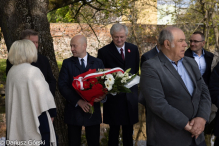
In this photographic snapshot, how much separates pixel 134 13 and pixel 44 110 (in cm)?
1030

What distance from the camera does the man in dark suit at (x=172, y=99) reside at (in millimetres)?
2963

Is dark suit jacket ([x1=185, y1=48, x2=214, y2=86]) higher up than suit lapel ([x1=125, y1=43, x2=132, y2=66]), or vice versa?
suit lapel ([x1=125, y1=43, x2=132, y2=66])

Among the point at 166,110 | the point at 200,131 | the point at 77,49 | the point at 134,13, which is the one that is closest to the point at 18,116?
the point at 77,49

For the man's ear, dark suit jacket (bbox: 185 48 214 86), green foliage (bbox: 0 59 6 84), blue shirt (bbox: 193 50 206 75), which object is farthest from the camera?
green foliage (bbox: 0 59 6 84)

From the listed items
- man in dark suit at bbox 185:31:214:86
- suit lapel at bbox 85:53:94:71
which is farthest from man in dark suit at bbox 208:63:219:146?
suit lapel at bbox 85:53:94:71

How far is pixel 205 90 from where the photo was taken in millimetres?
3312

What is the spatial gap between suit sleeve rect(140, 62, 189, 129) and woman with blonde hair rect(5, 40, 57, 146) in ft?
4.02

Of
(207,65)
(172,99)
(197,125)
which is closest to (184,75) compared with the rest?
(172,99)

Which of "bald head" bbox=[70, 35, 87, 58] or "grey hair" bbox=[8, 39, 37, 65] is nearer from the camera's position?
"grey hair" bbox=[8, 39, 37, 65]

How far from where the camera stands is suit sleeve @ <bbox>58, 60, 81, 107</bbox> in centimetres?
408

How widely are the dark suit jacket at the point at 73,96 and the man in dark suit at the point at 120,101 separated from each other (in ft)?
1.80

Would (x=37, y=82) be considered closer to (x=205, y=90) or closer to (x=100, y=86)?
(x=100, y=86)

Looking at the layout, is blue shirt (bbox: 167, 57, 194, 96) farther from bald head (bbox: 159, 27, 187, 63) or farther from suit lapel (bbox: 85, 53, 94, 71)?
suit lapel (bbox: 85, 53, 94, 71)

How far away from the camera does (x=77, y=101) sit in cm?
406
